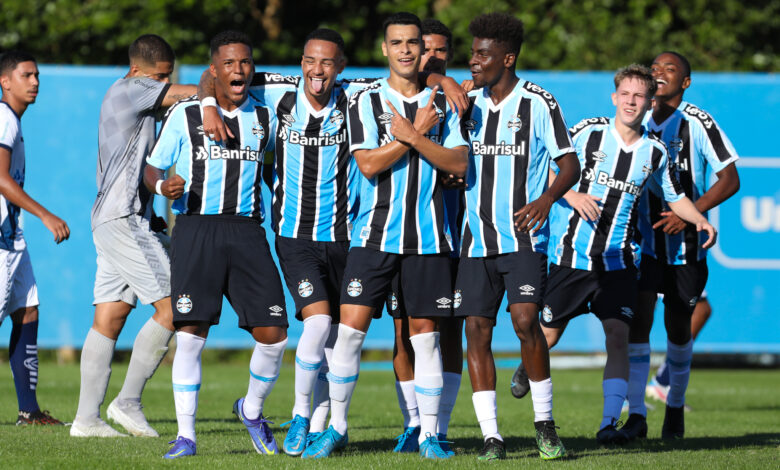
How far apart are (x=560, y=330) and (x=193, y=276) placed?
2868 millimetres

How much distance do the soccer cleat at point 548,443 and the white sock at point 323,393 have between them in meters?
1.34

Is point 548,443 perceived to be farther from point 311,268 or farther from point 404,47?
point 404,47

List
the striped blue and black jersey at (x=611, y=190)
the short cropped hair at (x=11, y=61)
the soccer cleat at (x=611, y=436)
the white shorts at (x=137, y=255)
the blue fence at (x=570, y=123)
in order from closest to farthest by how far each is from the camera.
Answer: the soccer cleat at (x=611, y=436), the white shorts at (x=137, y=255), the striped blue and black jersey at (x=611, y=190), the short cropped hair at (x=11, y=61), the blue fence at (x=570, y=123)

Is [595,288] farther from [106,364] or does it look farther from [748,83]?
[748,83]

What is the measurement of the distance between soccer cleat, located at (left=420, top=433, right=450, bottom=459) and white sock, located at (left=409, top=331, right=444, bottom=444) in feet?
0.12

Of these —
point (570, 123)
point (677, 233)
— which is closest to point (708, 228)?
point (677, 233)

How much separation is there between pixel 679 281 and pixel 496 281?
2.22m

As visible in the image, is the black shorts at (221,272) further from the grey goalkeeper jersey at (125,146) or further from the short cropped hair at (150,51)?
the short cropped hair at (150,51)

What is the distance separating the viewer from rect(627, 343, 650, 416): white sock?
7.87 m

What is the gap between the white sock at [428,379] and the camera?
256 inches

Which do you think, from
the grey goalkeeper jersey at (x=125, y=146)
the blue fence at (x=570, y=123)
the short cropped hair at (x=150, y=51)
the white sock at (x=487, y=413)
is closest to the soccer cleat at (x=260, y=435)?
the white sock at (x=487, y=413)

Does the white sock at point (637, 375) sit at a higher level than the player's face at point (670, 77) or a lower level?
lower

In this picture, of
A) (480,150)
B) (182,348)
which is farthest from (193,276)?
(480,150)

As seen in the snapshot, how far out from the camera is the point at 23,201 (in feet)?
24.4
